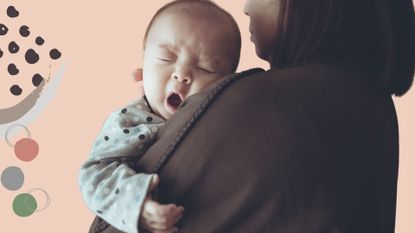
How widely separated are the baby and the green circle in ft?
2.90

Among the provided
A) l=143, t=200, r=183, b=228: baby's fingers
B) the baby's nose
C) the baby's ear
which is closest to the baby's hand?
l=143, t=200, r=183, b=228: baby's fingers

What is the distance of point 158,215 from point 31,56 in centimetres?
123

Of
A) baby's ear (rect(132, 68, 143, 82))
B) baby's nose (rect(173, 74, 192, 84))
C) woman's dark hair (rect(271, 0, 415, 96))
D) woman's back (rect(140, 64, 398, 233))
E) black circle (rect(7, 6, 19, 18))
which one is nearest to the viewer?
woman's back (rect(140, 64, 398, 233))

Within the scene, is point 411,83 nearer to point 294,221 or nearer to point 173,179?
point 294,221

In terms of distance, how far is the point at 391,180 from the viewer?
1075 millimetres

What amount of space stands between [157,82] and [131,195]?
315mm

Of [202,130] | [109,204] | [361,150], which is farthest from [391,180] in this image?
[109,204]

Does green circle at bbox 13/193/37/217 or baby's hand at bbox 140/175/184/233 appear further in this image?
green circle at bbox 13/193/37/217

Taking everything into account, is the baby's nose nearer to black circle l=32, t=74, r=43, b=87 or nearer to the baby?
the baby

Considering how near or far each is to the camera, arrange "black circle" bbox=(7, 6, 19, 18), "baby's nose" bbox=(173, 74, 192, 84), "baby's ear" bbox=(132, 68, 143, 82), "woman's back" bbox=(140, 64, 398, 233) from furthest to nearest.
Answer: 1. "black circle" bbox=(7, 6, 19, 18)
2. "baby's ear" bbox=(132, 68, 143, 82)
3. "baby's nose" bbox=(173, 74, 192, 84)
4. "woman's back" bbox=(140, 64, 398, 233)

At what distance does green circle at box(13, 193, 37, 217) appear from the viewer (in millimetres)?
1914

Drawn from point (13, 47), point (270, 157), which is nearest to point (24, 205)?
point (13, 47)

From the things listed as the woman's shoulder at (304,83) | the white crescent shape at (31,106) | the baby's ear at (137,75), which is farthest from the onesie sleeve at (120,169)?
the white crescent shape at (31,106)

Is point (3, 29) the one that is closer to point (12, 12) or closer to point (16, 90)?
point (12, 12)
